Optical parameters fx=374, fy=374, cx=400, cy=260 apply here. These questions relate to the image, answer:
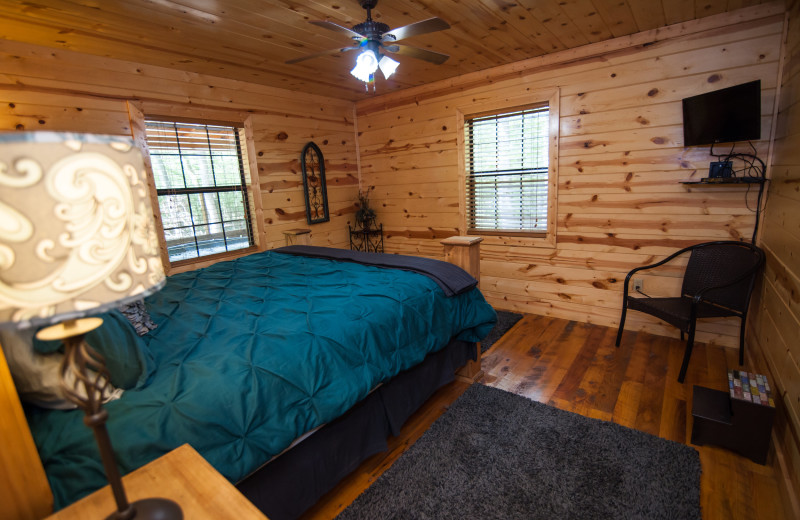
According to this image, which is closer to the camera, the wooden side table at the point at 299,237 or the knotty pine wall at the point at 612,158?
the knotty pine wall at the point at 612,158

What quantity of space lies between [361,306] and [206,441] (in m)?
0.87

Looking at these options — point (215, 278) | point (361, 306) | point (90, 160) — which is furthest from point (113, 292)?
point (215, 278)

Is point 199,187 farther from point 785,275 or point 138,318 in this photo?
point 785,275

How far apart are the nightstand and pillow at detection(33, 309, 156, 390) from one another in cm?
36

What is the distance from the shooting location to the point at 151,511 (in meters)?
0.77

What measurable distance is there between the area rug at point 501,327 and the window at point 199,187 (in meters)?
2.55

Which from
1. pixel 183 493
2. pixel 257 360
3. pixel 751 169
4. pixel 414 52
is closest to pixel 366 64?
pixel 414 52

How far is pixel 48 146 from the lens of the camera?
1.76 ft

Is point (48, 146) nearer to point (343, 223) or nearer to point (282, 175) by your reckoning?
point (282, 175)

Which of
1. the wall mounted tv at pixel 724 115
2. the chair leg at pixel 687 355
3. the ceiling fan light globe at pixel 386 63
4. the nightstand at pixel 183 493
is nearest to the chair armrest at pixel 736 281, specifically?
the chair leg at pixel 687 355

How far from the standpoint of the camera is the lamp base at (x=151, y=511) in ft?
2.43

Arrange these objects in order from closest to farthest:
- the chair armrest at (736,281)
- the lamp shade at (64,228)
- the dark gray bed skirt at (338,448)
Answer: the lamp shade at (64,228)
the dark gray bed skirt at (338,448)
the chair armrest at (736,281)

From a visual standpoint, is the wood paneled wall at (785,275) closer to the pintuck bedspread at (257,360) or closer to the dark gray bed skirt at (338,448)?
the pintuck bedspread at (257,360)

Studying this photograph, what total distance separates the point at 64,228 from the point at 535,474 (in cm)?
195
